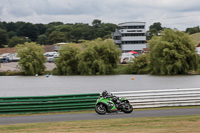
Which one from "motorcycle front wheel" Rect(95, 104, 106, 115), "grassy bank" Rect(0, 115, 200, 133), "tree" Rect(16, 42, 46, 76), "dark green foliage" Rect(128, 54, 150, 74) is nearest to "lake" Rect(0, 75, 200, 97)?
"tree" Rect(16, 42, 46, 76)

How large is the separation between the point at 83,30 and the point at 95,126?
18439cm

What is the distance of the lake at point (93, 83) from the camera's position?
187ft

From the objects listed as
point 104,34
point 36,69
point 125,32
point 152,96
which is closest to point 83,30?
point 104,34

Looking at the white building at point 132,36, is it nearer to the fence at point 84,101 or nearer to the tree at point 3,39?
the tree at point 3,39

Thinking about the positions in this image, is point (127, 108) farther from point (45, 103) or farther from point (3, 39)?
point (3, 39)

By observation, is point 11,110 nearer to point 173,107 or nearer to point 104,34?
point 173,107

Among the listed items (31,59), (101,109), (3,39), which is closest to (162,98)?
(101,109)

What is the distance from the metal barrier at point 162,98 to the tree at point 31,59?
59106 mm

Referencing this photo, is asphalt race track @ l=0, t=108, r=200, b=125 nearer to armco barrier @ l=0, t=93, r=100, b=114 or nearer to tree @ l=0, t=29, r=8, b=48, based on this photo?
armco barrier @ l=0, t=93, r=100, b=114

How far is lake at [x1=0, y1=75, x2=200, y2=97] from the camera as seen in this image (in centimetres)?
5700

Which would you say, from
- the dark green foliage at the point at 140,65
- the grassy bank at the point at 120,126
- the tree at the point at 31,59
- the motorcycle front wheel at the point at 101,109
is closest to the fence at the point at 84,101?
the motorcycle front wheel at the point at 101,109

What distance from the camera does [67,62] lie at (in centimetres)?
7694

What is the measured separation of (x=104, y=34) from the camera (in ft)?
630

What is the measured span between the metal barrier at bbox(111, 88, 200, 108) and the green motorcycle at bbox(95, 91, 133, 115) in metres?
1.94
